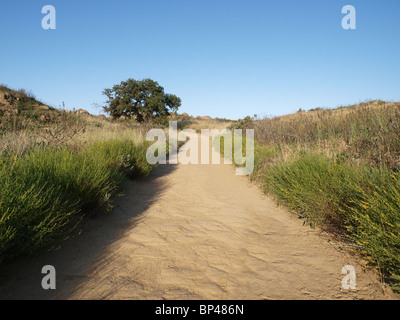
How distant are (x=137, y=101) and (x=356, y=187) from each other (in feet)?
80.2

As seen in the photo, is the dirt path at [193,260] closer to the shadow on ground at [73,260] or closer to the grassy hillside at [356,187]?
the shadow on ground at [73,260]

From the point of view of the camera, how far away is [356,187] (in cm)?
287

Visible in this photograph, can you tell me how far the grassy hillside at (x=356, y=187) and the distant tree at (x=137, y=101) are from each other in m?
19.7

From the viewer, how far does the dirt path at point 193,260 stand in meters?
2.26

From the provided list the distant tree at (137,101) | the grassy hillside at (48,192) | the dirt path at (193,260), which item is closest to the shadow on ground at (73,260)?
the dirt path at (193,260)

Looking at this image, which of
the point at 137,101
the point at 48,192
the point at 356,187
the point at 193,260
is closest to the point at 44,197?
the point at 48,192

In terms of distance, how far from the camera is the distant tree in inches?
925

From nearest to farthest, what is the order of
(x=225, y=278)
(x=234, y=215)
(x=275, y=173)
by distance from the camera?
(x=225, y=278) → (x=234, y=215) → (x=275, y=173)

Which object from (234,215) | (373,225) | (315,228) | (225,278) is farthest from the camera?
(234,215)

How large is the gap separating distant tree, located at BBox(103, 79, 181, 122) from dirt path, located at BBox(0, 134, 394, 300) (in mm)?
20136
